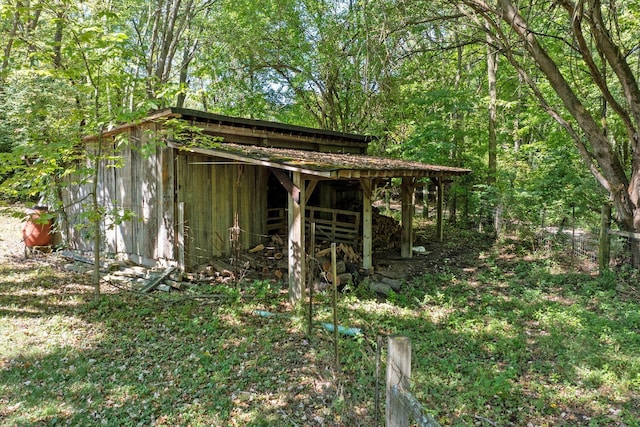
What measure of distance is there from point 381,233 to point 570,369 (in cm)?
737

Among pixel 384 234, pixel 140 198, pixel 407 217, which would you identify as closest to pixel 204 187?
pixel 140 198

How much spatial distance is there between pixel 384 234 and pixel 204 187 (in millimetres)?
5803

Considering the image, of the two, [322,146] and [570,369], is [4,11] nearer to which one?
[322,146]

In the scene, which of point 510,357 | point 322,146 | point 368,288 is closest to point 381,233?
point 322,146

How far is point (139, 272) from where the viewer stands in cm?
812

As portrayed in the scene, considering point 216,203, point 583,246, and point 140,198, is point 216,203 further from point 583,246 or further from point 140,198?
point 583,246

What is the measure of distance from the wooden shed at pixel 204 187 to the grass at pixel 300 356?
1.28 meters

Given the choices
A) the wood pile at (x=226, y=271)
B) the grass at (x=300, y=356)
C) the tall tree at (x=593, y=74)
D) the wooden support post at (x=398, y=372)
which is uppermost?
the tall tree at (x=593, y=74)

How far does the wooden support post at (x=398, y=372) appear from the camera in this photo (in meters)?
2.11

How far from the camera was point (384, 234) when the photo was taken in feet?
38.4

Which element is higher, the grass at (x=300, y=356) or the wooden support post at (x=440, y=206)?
the wooden support post at (x=440, y=206)

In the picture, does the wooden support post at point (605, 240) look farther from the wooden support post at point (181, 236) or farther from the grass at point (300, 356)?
the wooden support post at point (181, 236)

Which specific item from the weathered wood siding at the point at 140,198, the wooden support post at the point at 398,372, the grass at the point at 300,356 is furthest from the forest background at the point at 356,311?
the weathered wood siding at the point at 140,198

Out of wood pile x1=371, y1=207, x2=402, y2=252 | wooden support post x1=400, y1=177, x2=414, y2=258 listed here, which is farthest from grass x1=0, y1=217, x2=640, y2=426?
wood pile x1=371, y1=207, x2=402, y2=252
